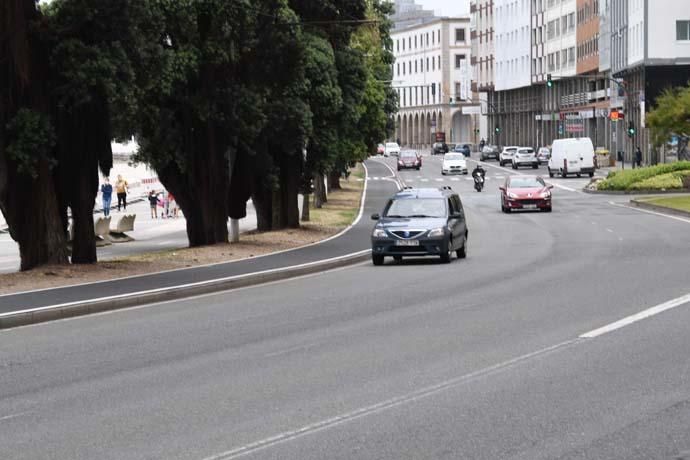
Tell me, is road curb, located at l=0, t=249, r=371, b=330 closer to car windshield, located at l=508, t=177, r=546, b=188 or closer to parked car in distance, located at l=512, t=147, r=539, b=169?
car windshield, located at l=508, t=177, r=546, b=188

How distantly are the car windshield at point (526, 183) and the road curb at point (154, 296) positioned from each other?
95.7 ft

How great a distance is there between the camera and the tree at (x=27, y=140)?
27594mm

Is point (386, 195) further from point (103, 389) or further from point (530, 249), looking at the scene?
point (103, 389)

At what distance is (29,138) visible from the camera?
2744 centimetres

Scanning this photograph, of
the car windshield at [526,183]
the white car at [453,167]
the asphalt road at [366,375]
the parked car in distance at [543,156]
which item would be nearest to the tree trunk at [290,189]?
the car windshield at [526,183]

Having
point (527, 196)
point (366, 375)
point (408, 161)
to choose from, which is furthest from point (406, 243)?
point (408, 161)

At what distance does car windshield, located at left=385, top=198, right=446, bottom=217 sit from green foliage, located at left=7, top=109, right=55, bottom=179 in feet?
29.0

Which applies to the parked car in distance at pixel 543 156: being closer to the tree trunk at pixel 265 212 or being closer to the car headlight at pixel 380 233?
the tree trunk at pixel 265 212

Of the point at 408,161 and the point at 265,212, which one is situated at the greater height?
the point at 265,212

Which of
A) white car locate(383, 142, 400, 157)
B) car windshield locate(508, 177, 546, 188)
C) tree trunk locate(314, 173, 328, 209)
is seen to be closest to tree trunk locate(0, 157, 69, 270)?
car windshield locate(508, 177, 546, 188)

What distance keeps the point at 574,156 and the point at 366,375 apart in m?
80.8

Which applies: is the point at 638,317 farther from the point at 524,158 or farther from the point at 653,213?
the point at 524,158

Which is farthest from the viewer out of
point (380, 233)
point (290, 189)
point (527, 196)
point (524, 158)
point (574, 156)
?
point (524, 158)

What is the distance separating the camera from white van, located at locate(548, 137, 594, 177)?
92875 mm
